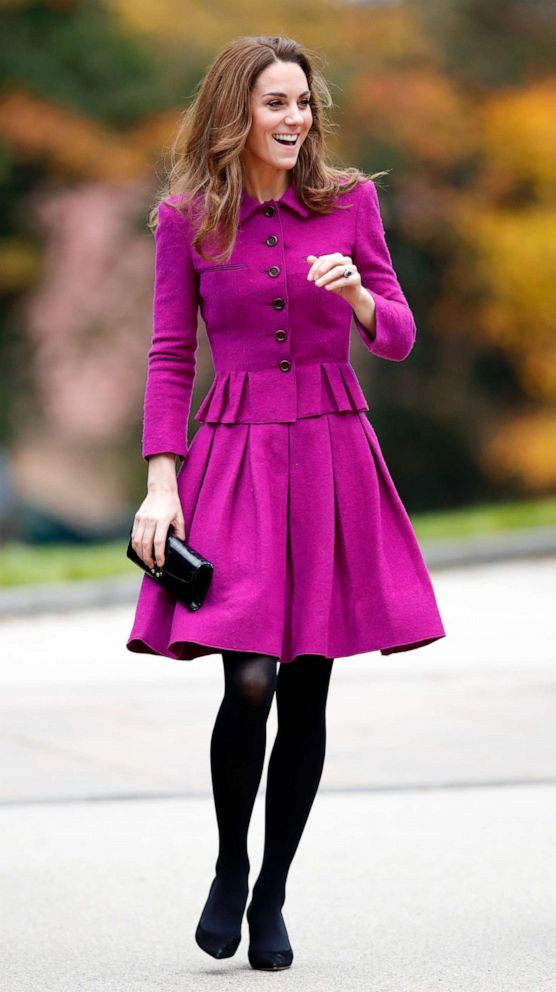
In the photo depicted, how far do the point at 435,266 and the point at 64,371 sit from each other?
442 cm

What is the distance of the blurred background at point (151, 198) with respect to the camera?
18531 mm

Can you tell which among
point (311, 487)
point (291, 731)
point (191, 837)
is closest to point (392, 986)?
point (291, 731)

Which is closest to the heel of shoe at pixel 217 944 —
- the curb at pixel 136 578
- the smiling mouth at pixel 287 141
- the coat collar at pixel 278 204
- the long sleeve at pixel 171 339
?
the long sleeve at pixel 171 339

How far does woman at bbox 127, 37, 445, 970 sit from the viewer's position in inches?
127

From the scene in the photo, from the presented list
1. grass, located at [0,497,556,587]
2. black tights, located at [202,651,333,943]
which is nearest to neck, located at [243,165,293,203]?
black tights, located at [202,651,333,943]

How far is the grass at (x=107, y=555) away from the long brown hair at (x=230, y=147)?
25.2ft

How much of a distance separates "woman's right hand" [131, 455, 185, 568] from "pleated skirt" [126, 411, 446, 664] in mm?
38

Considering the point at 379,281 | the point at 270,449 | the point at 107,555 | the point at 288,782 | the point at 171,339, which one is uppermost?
the point at 379,281

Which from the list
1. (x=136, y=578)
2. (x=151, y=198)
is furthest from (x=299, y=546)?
(x=151, y=198)

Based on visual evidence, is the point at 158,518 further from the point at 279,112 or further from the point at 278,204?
the point at 279,112

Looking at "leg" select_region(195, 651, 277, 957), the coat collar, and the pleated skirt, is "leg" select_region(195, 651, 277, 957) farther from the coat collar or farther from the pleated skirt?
the coat collar

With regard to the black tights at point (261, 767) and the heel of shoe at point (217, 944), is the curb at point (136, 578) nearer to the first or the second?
the black tights at point (261, 767)

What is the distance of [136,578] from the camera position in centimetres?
1052

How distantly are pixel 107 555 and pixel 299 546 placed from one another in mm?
9577
